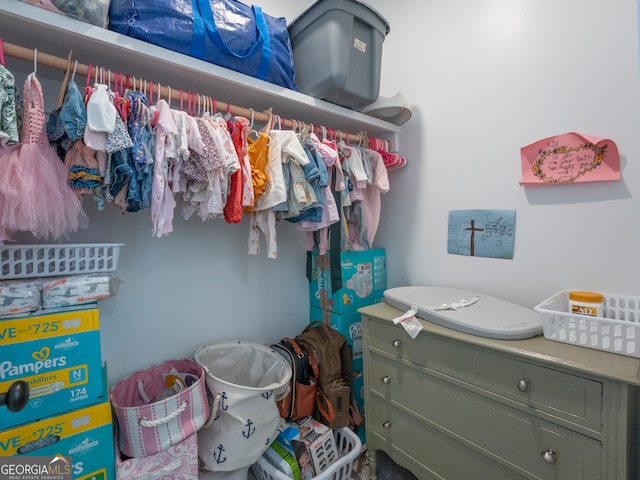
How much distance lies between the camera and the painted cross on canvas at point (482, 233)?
140 cm

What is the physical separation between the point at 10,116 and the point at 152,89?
42 cm

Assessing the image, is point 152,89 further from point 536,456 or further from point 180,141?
point 536,456

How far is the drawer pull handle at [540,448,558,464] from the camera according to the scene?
2.94ft

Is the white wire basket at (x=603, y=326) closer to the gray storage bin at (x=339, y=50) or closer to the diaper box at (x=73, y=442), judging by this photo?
the gray storage bin at (x=339, y=50)

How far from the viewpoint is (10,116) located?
2.52 feet

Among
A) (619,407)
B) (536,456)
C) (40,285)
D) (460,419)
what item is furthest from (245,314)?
(619,407)

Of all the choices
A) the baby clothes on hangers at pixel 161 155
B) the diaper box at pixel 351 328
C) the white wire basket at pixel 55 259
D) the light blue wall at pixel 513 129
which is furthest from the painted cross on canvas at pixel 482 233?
the white wire basket at pixel 55 259

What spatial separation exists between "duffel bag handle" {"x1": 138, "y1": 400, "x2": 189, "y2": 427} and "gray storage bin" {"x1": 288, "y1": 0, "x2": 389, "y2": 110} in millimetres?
1379

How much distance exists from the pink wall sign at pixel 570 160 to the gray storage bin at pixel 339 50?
30.3 inches

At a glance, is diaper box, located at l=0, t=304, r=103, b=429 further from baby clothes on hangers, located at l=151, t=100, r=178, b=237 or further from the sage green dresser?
the sage green dresser

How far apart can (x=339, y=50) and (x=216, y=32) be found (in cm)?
50

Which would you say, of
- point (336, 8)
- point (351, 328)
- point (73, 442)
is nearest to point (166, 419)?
point (73, 442)

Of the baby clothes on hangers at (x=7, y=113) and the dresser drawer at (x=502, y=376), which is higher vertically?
the baby clothes on hangers at (x=7, y=113)

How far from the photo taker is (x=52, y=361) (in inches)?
34.8
